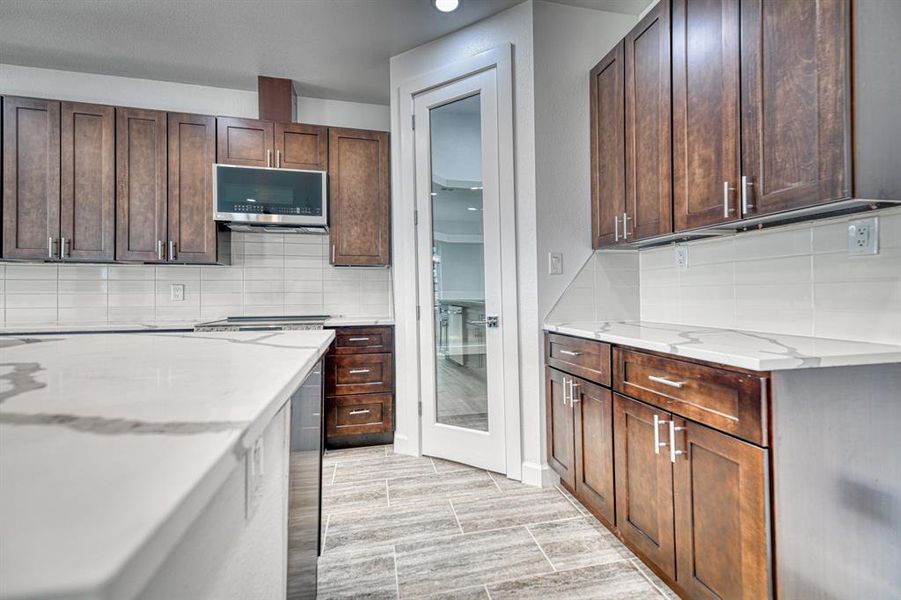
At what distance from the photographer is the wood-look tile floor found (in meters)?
1.55

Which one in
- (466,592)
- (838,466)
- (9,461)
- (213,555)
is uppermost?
(9,461)

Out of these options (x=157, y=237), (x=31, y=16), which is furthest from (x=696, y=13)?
(x=31, y=16)

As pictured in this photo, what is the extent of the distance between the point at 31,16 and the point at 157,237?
139cm

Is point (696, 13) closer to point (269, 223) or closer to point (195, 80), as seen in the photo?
point (269, 223)

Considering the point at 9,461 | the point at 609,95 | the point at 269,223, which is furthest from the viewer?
the point at 269,223

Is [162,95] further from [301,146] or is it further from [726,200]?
[726,200]

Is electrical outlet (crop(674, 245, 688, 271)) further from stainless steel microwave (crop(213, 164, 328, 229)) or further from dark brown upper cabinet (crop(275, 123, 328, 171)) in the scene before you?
dark brown upper cabinet (crop(275, 123, 328, 171))

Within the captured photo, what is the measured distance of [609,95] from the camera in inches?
89.7

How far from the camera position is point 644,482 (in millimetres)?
1587

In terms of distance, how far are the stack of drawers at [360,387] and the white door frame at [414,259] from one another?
0.13m

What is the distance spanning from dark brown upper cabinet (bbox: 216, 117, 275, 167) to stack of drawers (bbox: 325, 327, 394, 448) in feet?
4.52

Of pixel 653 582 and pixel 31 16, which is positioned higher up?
pixel 31 16

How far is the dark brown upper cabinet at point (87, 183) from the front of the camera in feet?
9.22

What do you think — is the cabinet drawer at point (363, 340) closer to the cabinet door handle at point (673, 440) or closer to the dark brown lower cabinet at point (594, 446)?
the dark brown lower cabinet at point (594, 446)
